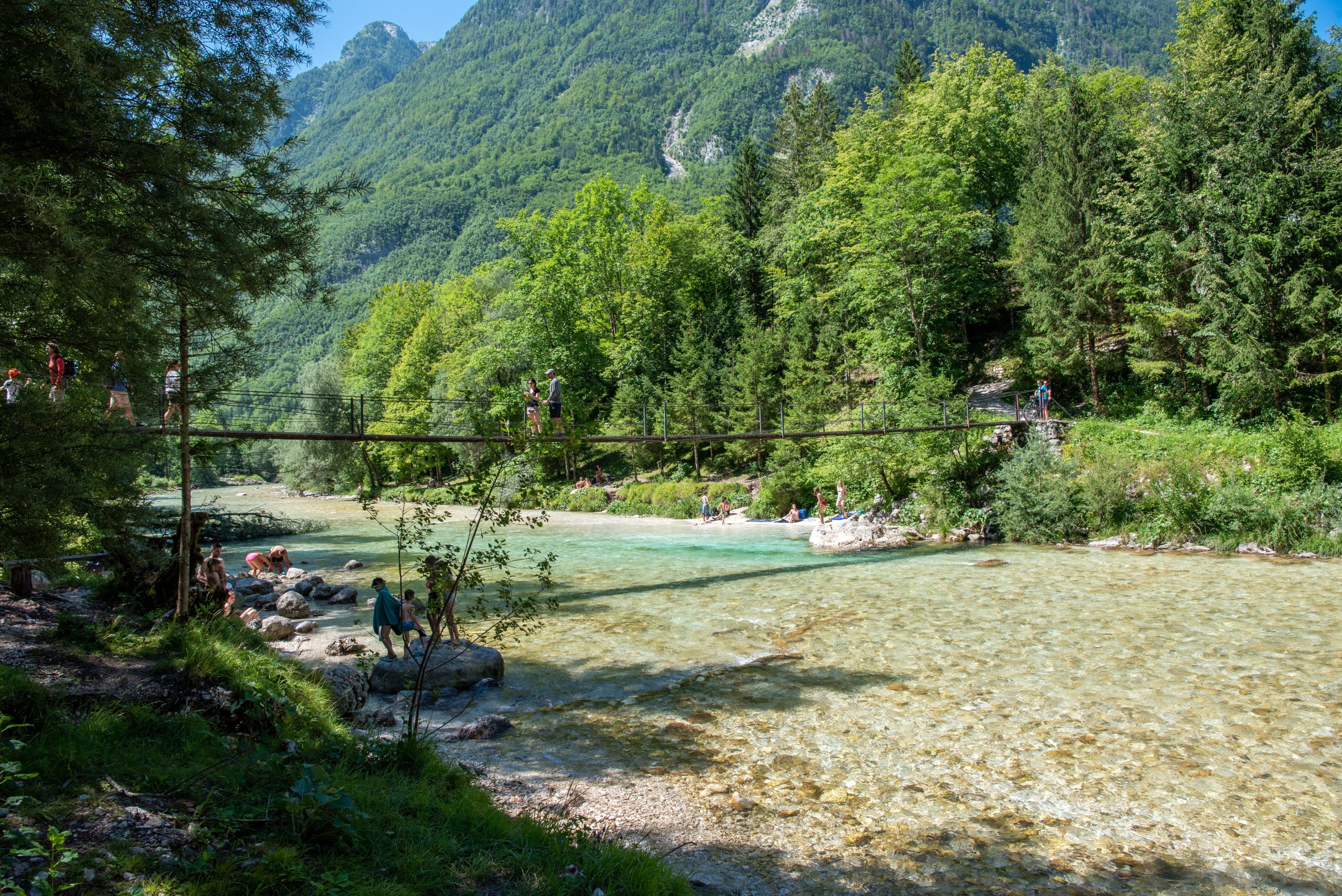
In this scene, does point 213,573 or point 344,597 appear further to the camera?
point 344,597

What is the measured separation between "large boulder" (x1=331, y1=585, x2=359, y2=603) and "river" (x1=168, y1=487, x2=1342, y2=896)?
83cm

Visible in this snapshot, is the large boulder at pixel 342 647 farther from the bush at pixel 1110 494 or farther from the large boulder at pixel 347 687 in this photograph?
the bush at pixel 1110 494

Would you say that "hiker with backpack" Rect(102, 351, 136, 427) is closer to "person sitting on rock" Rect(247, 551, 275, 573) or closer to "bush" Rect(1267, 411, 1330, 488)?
A: "person sitting on rock" Rect(247, 551, 275, 573)

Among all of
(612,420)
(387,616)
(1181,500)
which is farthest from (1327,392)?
(612,420)

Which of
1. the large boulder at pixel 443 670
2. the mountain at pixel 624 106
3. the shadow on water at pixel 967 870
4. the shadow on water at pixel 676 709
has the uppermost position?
the mountain at pixel 624 106

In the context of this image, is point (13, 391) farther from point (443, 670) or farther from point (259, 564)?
point (259, 564)

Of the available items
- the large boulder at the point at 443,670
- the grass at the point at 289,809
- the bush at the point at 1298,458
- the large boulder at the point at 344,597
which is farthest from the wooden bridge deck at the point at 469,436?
the bush at the point at 1298,458

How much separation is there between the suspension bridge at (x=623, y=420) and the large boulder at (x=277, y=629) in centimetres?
281

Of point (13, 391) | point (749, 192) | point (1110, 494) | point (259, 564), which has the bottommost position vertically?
point (259, 564)

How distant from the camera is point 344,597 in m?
14.3

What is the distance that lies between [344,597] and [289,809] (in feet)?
37.8

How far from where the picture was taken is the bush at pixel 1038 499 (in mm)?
18719

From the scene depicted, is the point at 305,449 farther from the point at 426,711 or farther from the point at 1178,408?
the point at 1178,408

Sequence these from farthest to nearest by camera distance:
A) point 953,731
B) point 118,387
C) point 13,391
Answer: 1. point 118,387
2. point 953,731
3. point 13,391
